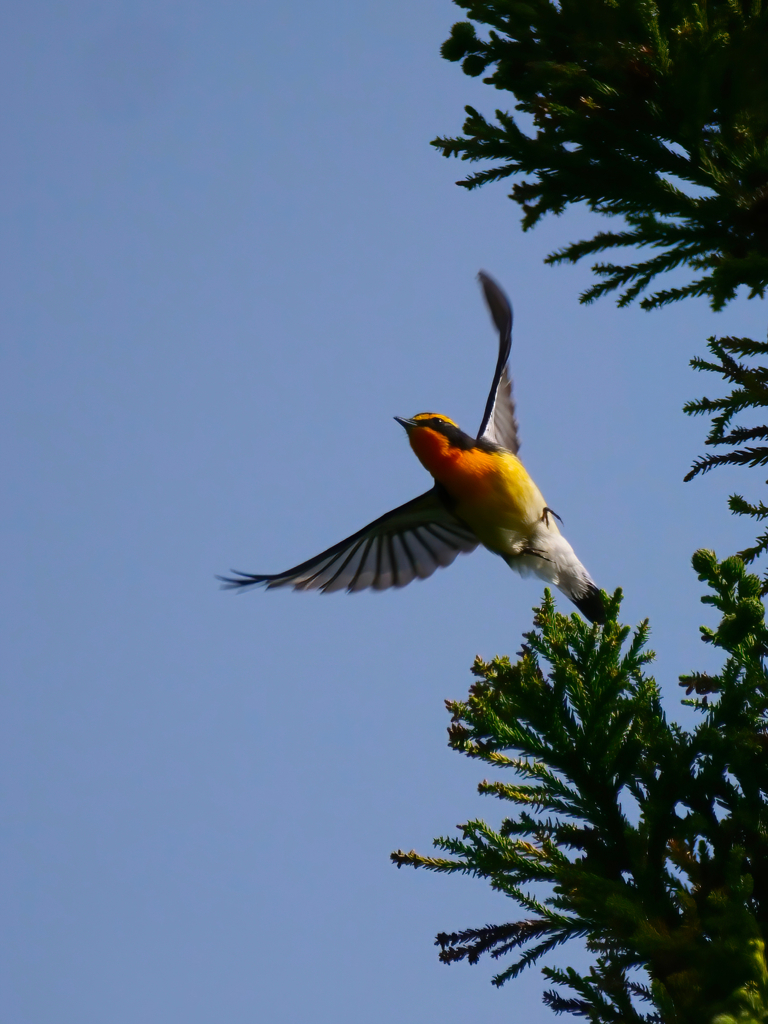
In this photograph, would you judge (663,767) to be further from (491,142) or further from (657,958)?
(491,142)

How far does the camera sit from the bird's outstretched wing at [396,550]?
18.4ft

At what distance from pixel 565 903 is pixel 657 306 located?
1.80m

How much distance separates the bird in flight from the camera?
496 cm

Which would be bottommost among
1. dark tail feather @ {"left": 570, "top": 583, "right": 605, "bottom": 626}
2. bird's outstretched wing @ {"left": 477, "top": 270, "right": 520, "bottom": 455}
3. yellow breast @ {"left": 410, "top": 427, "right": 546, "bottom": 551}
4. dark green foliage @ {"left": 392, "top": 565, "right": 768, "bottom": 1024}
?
dark green foliage @ {"left": 392, "top": 565, "right": 768, "bottom": 1024}

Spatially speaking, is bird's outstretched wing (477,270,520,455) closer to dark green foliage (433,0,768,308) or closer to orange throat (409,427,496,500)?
orange throat (409,427,496,500)

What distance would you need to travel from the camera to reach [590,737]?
2.56 metres

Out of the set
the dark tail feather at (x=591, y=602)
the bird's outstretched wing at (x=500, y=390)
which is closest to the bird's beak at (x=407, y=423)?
the bird's outstretched wing at (x=500, y=390)

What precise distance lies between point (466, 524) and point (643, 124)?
2.78 meters

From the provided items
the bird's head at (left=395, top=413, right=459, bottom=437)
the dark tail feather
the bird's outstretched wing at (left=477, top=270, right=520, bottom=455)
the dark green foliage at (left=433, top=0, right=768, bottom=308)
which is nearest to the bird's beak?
the bird's head at (left=395, top=413, right=459, bottom=437)

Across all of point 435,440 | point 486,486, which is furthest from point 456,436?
point 486,486

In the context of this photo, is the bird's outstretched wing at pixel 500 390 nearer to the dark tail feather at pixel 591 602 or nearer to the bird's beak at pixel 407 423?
the bird's beak at pixel 407 423

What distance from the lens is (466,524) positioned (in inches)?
213

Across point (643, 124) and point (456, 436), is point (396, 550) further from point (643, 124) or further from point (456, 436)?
point (643, 124)

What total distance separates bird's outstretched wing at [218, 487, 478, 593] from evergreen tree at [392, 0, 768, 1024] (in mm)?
2610
